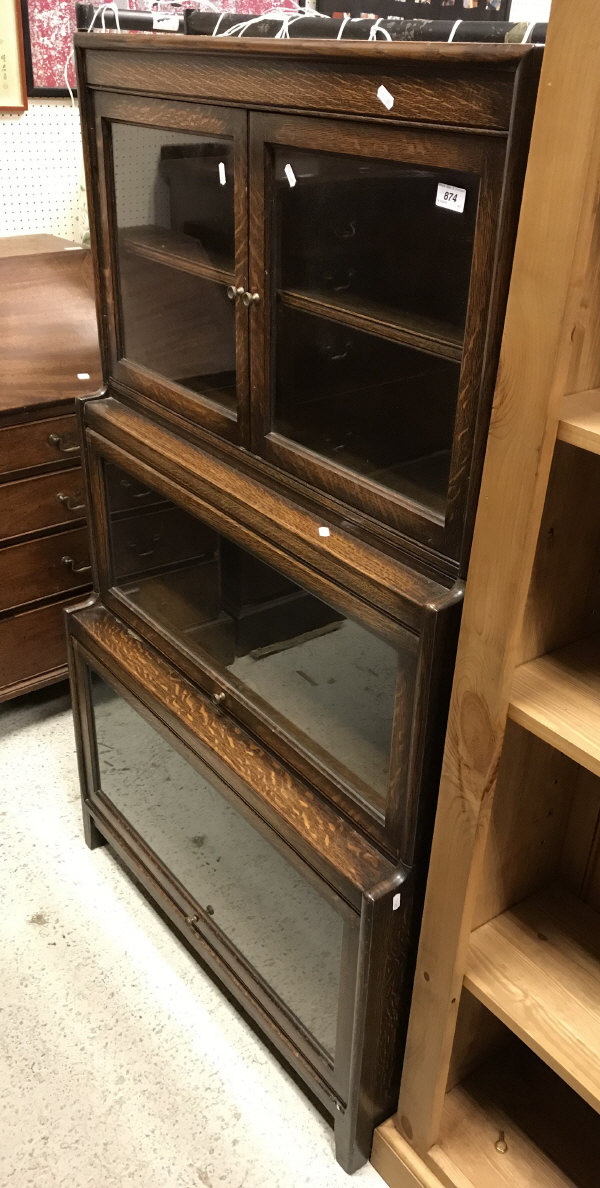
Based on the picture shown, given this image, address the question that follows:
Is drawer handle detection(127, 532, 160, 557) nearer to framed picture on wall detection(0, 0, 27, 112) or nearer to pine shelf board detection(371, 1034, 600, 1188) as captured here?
pine shelf board detection(371, 1034, 600, 1188)

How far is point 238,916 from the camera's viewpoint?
1.55 meters

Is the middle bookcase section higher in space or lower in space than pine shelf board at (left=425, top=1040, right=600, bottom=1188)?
higher

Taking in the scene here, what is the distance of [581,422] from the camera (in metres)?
0.86

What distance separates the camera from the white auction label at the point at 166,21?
1.33m

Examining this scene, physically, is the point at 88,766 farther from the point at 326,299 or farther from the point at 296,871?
the point at 326,299

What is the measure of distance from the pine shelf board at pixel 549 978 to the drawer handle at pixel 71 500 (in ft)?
4.17

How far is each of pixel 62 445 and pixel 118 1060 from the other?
1.17 m

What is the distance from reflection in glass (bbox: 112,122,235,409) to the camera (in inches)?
48.6

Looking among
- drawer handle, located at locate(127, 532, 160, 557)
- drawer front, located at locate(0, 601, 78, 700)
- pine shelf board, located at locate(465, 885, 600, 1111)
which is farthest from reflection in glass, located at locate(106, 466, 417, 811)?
drawer front, located at locate(0, 601, 78, 700)

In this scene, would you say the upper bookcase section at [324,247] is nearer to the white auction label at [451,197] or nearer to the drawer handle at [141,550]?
the white auction label at [451,197]

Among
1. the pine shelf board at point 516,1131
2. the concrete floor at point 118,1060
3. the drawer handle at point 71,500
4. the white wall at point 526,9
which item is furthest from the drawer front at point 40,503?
the white wall at point 526,9

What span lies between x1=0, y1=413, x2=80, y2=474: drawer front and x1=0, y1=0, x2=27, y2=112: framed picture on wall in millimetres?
796

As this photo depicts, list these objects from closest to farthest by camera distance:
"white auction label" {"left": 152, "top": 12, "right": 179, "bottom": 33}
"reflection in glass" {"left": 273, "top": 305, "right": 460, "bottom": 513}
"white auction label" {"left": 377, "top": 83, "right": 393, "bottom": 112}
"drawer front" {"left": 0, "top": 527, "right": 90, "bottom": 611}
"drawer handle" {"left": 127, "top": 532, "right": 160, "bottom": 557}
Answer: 1. "white auction label" {"left": 377, "top": 83, "right": 393, "bottom": 112}
2. "reflection in glass" {"left": 273, "top": 305, "right": 460, "bottom": 513}
3. "white auction label" {"left": 152, "top": 12, "right": 179, "bottom": 33}
4. "drawer handle" {"left": 127, "top": 532, "right": 160, "bottom": 557}
5. "drawer front" {"left": 0, "top": 527, "right": 90, "bottom": 611}

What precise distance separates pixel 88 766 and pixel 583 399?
1286 mm
